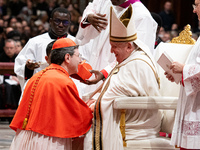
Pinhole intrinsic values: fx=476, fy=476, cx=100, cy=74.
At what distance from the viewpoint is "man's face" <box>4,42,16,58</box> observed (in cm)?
939

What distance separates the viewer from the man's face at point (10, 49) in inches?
370

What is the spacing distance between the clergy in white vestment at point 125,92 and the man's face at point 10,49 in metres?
5.14

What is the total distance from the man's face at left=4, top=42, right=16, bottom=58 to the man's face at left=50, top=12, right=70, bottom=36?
2312 millimetres

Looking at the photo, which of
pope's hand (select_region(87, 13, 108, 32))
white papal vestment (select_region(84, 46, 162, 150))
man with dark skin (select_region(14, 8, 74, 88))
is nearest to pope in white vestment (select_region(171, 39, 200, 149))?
white papal vestment (select_region(84, 46, 162, 150))

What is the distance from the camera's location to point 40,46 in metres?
7.46

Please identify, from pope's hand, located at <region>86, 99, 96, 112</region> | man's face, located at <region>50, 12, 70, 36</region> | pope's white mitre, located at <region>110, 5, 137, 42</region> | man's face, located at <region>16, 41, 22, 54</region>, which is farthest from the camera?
man's face, located at <region>16, 41, 22, 54</region>

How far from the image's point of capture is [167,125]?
4734mm

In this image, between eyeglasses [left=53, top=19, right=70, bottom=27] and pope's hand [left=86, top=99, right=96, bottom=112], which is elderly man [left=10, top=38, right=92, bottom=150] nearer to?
pope's hand [left=86, top=99, right=96, bottom=112]

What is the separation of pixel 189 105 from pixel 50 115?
50.2 inches

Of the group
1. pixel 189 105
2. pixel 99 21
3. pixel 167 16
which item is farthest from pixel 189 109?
pixel 167 16

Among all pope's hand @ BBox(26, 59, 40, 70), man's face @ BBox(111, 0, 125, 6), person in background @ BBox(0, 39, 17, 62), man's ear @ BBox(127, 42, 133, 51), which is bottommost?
person in background @ BBox(0, 39, 17, 62)

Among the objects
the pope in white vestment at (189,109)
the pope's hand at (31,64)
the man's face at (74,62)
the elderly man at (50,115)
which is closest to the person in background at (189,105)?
the pope in white vestment at (189,109)

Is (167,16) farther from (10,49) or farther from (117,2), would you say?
(117,2)

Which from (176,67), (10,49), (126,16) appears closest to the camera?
(176,67)
